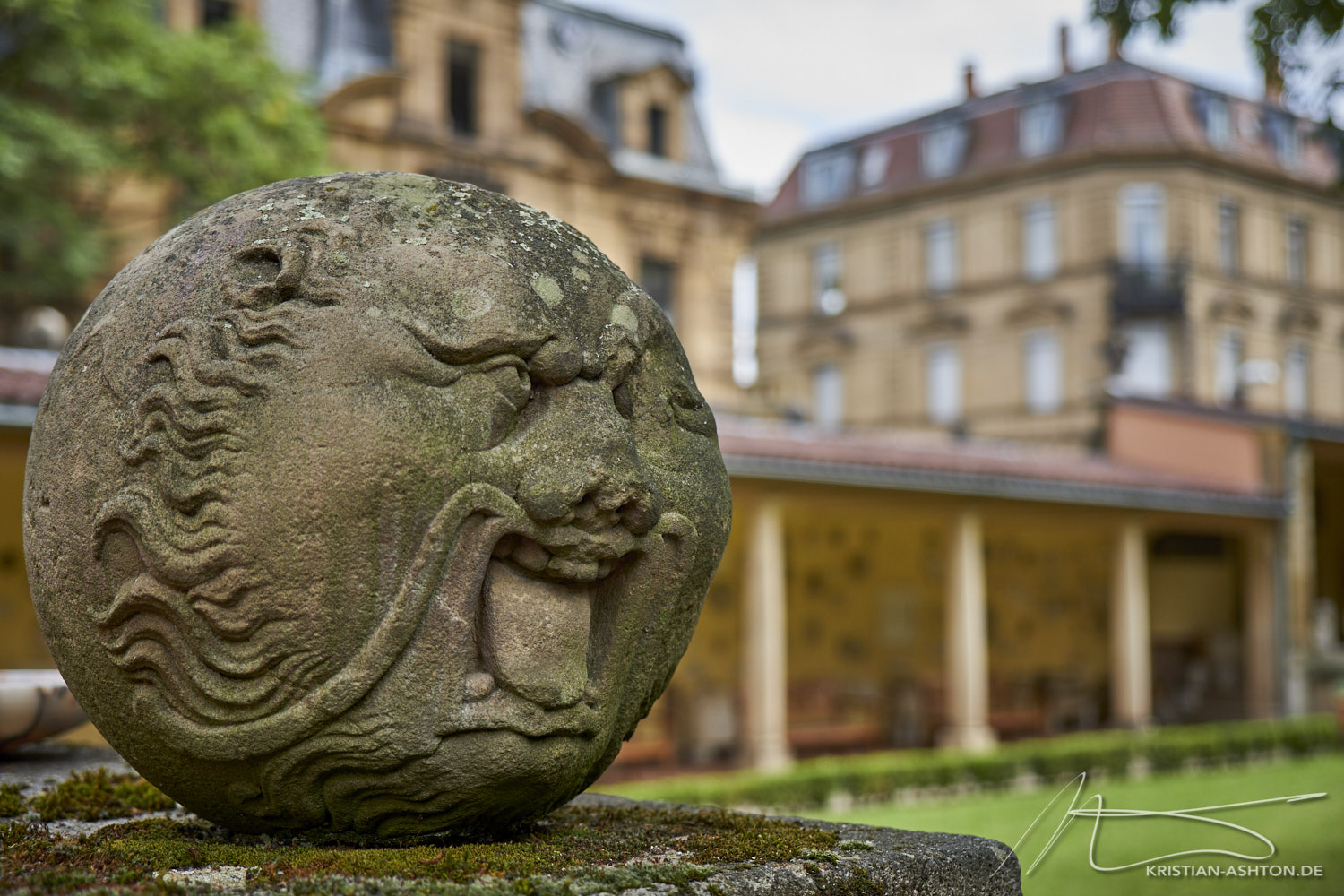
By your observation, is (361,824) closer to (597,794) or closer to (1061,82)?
(597,794)

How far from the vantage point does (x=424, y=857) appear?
352 centimetres

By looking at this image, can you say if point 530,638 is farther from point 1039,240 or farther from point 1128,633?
point 1039,240

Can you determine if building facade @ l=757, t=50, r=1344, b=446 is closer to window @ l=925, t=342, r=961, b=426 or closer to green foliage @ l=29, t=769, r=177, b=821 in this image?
window @ l=925, t=342, r=961, b=426

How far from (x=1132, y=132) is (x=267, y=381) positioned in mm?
28047

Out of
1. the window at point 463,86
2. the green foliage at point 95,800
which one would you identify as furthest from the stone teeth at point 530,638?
the window at point 463,86

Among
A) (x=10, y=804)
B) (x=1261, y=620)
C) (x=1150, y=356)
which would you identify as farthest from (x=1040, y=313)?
(x=10, y=804)

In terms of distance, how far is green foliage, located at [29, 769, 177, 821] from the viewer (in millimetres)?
4512

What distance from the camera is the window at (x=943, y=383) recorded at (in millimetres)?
30625

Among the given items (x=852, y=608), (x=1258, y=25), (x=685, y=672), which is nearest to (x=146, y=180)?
(x=685, y=672)

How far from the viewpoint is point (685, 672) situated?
1623 centimetres

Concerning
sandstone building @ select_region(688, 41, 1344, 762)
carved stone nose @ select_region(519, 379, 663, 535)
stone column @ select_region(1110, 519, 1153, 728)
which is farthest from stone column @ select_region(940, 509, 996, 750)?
carved stone nose @ select_region(519, 379, 663, 535)

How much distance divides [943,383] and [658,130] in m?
10.1

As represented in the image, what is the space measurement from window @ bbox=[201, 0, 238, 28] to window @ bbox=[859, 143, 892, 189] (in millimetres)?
16879

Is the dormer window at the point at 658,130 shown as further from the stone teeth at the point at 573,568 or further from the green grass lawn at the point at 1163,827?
the stone teeth at the point at 573,568
